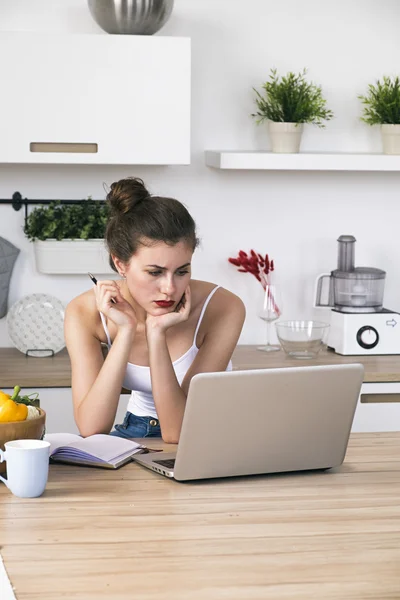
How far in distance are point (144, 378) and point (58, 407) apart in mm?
788

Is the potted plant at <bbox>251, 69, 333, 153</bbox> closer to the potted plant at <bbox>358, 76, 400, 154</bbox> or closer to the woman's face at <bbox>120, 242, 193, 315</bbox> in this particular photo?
the potted plant at <bbox>358, 76, 400, 154</bbox>

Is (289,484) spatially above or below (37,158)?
below

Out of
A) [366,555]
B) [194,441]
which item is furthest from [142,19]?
[366,555]

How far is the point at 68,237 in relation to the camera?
3.43 meters

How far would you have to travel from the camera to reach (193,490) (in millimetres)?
1689

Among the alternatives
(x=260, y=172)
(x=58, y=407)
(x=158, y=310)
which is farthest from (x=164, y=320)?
(x=260, y=172)

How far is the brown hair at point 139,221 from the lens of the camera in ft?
7.33

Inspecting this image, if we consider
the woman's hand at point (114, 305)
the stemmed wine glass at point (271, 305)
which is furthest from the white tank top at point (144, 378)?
the stemmed wine glass at point (271, 305)

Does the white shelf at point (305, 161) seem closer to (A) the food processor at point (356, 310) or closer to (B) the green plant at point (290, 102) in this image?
(B) the green plant at point (290, 102)

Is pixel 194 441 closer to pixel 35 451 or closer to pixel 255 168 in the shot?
pixel 35 451

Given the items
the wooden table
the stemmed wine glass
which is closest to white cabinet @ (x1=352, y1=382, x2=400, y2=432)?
the stemmed wine glass

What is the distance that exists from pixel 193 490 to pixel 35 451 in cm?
31

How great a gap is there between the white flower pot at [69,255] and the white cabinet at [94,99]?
0.36 metres

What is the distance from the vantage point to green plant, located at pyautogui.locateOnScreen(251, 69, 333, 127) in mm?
3418
